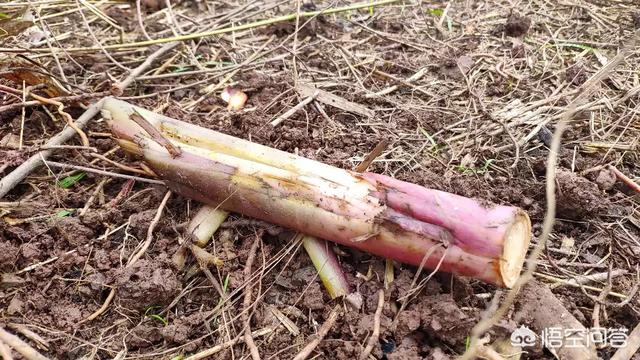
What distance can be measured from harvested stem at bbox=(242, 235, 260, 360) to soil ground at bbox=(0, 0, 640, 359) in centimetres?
2

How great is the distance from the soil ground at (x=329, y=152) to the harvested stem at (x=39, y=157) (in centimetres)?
4

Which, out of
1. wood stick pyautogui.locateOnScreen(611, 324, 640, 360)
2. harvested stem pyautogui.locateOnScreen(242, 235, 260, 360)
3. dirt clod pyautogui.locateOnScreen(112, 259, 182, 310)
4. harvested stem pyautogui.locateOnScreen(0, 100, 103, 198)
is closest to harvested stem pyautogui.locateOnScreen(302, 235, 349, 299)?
harvested stem pyautogui.locateOnScreen(242, 235, 260, 360)

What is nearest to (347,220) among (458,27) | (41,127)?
(41,127)

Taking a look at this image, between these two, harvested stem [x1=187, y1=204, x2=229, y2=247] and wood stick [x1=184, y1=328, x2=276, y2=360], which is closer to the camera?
wood stick [x1=184, y1=328, x2=276, y2=360]

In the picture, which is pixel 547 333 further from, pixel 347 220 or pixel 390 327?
pixel 347 220

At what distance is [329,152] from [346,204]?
0.50 m

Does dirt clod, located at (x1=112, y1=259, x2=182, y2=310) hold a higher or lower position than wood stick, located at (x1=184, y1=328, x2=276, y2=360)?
higher

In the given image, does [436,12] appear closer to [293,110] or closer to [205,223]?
[293,110]

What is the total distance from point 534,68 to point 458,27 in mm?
513

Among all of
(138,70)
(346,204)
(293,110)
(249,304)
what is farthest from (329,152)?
(138,70)

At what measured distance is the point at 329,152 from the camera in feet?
6.65

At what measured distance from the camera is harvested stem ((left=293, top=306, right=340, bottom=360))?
4.77ft

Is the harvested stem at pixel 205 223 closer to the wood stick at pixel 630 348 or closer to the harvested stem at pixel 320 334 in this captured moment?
the harvested stem at pixel 320 334

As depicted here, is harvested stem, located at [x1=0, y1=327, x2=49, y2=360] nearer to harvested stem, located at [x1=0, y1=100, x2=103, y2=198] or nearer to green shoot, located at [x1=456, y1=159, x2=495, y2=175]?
harvested stem, located at [x1=0, y1=100, x2=103, y2=198]
